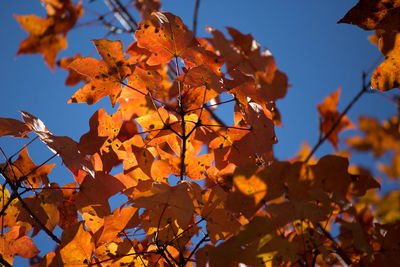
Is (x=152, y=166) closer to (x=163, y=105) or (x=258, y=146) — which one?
(x=163, y=105)

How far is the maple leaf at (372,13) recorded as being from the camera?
736 mm

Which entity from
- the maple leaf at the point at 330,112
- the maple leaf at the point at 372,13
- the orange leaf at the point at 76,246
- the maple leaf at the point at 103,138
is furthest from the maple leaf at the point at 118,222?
the maple leaf at the point at 330,112

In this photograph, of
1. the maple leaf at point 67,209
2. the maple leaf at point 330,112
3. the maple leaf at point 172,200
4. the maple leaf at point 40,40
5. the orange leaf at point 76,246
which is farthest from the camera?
the maple leaf at point 40,40

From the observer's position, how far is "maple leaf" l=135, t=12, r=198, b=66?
2.70ft

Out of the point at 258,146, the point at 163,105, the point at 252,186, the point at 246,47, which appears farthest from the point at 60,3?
the point at 252,186

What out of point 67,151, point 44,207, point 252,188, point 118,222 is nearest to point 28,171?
point 44,207

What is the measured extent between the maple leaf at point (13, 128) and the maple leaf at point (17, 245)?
356 millimetres

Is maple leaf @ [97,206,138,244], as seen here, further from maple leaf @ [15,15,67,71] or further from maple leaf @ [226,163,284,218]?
maple leaf @ [15,15,67,71]

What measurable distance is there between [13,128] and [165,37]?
18.5 inches

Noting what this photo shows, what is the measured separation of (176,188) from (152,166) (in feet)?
0.63

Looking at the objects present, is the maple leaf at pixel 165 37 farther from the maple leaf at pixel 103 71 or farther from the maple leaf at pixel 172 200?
the maple leaf at pixel 172 200

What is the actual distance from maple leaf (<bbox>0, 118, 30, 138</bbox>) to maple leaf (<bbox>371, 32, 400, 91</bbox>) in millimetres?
933

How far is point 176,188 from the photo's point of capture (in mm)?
665

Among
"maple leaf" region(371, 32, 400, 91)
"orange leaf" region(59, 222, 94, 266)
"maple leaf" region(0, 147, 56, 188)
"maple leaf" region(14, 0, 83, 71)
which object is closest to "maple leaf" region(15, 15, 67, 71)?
"maple leaf" region(14, 0, 83, 71)
